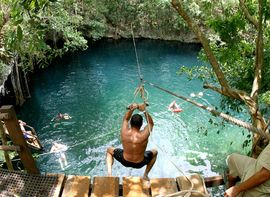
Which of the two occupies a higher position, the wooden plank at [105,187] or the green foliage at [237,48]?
the green foliage at [237,48]

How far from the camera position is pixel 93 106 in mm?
18031

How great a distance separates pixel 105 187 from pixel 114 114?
1335 centimetres

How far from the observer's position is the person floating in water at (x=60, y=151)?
1271cm

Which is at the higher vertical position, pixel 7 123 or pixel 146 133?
pixel 7 123

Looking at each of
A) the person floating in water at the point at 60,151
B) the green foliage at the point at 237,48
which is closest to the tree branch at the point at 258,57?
the green foliage at the point at 237,48

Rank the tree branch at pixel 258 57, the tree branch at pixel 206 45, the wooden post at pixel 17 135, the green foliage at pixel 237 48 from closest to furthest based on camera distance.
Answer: the wooden post at pixel 17 135, the tree branch at pixel 206 45, the tree branch at pixel 258 57, the green foliage at pixel 237 48

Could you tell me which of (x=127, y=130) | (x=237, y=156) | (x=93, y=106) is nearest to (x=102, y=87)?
(x=93, y=106)

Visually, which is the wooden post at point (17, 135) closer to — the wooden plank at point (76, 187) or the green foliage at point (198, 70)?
the wooden plank at point (76, 187)

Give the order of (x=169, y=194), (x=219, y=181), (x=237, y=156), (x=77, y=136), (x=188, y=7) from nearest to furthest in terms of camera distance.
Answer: (x=169, y=194) < (x=237, y=156) < (x=219, y=181) < (x=77, y=136) < (x=188, y=7)

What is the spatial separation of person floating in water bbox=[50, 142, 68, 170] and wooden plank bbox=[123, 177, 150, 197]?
926cm

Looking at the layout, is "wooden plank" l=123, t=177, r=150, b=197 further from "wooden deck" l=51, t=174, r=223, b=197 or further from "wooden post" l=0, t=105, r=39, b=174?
"wooden post" l=0, t=105, r=39, b=174

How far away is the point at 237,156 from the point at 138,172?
28.6ft

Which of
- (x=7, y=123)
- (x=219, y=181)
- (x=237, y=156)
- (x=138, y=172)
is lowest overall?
(x=138, y=172)

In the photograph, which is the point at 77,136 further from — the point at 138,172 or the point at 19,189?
the point at 19,189
